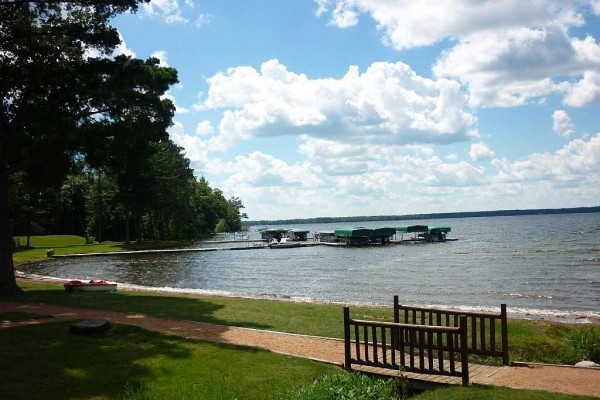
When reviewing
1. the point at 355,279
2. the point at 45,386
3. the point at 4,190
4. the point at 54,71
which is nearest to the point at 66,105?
the point at 54,71

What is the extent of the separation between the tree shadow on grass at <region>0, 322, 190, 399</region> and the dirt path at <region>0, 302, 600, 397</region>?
1.25m

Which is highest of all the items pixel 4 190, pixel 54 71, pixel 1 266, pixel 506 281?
pixel 54 71

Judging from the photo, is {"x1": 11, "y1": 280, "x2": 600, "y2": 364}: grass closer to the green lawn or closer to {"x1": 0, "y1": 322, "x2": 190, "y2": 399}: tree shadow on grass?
the green lawn

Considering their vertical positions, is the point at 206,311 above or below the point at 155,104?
below

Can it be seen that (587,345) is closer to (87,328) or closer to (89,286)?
(87,328)

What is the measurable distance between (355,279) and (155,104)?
2223 centimetres

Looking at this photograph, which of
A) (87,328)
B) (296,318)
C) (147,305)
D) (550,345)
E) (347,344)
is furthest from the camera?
A: (147,305)

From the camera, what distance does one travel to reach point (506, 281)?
115 feet

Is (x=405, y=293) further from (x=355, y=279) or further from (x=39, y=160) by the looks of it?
(x=39, y=160)

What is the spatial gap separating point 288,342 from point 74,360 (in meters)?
4.96

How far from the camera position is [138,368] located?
34.0 ft

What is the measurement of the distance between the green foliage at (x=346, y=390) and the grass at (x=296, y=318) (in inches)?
189

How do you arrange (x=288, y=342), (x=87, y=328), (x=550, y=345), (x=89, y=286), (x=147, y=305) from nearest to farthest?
(x=87, y=328) < (x=288, y=342) < (x=550, y=345) < (x=147, y=305) < (x=89, y=286)

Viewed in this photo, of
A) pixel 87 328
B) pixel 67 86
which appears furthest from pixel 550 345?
pixel 67 86
